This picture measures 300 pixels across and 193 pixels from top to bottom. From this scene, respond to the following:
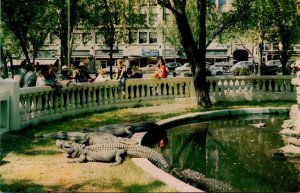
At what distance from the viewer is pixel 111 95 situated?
19578mm

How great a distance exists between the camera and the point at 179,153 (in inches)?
484

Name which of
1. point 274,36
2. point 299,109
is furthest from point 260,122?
point 274,36

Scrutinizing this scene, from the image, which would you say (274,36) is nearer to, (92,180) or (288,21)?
(288,21)

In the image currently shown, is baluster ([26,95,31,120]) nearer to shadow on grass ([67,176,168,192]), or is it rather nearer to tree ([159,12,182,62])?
shadow on grass ([67,176,168,192])

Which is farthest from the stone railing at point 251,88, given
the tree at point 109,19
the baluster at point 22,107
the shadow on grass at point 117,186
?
the tree at point 109,19

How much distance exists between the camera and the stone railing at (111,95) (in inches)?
523

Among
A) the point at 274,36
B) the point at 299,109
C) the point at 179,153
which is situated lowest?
the point at 179,153

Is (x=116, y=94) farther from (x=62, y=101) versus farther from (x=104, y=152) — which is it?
(x=104, y=152)

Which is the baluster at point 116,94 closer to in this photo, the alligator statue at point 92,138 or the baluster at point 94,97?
the baluster at point 94,97

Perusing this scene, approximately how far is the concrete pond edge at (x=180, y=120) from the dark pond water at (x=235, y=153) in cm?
29

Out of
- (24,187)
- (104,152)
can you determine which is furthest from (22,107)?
(24,187)

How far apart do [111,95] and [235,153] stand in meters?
8.48

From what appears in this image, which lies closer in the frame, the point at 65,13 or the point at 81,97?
the point at 81,97

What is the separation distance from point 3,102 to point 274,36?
30.9 meters
